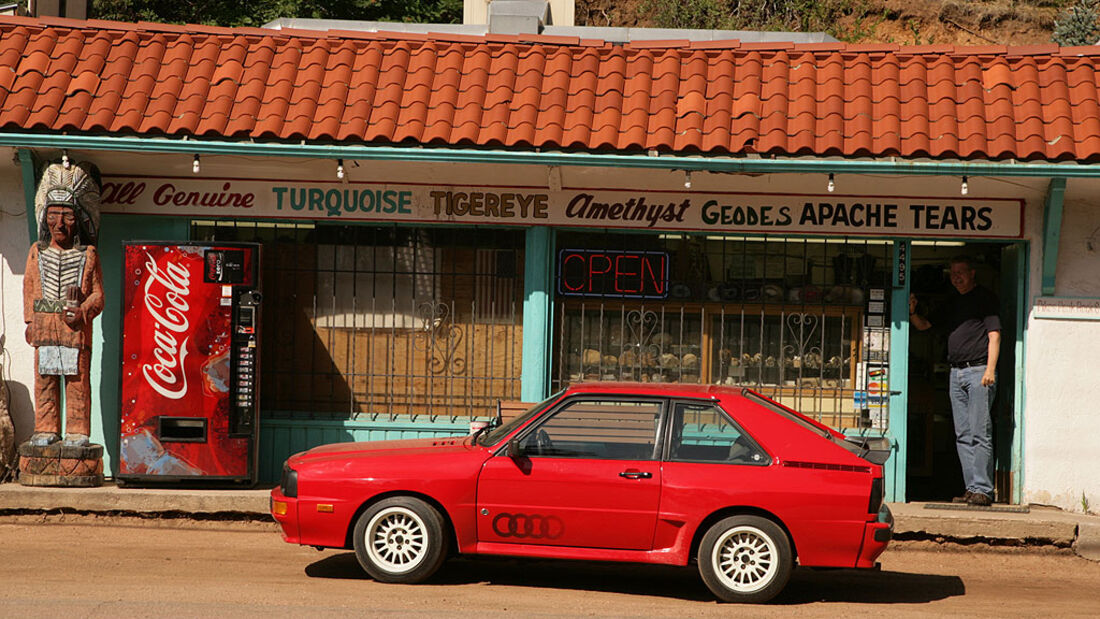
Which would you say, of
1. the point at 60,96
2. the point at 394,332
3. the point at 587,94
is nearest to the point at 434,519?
the point at 394,332

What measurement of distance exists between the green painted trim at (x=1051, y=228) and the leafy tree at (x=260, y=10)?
59.0 feet

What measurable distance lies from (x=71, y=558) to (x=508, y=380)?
4.11 meters

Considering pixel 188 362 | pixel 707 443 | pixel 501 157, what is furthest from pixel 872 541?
pixel 188 362

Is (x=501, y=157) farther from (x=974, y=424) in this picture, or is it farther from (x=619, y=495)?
(x=974, y=424)

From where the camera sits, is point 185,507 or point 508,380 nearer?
point 185,507

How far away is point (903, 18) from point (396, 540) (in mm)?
23737

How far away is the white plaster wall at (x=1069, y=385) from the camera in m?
10.1

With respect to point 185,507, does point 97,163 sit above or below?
above

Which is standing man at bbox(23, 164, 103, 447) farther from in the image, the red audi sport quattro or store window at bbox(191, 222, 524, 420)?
the red audi sport quattro

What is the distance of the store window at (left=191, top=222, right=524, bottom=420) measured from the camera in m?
10.8

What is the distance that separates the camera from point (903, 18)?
27.5 meters

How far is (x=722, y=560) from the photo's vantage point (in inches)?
286

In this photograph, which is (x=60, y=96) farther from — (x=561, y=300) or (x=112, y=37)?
(x=561, y=300)

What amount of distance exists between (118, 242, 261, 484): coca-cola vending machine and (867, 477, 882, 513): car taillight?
539cm
